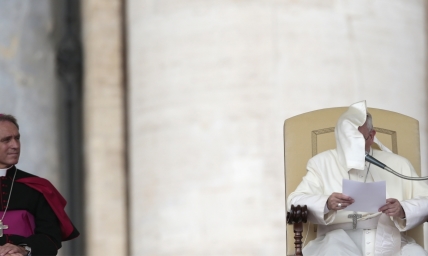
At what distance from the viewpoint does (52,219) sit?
5.81 m

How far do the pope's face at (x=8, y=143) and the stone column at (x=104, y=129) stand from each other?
99.4 inches

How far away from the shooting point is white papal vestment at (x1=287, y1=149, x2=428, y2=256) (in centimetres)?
634

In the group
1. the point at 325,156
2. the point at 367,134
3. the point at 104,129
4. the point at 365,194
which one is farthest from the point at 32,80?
the point at 365,194

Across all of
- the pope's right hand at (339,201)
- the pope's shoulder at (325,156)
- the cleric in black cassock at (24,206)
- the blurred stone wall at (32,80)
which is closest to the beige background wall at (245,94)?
the blurred stone wall at (32,80)

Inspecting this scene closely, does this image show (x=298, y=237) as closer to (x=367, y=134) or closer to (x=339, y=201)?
(x=339, y=201)

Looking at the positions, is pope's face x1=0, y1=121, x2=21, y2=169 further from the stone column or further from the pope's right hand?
the stone column

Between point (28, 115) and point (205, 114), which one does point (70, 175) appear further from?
point (205, 114)

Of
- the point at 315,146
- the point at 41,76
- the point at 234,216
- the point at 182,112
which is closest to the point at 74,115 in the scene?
the point at 41,76

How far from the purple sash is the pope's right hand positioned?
5.08ft

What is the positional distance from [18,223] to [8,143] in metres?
0.40

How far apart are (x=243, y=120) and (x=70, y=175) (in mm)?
1366

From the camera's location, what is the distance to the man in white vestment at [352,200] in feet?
20.7

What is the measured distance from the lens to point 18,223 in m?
5.80

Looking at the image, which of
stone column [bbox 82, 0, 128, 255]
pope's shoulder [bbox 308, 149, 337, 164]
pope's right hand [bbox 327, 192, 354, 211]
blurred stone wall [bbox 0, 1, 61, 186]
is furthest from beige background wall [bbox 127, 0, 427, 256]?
pope's right hand [bbox 327, 192, 354, 211]
